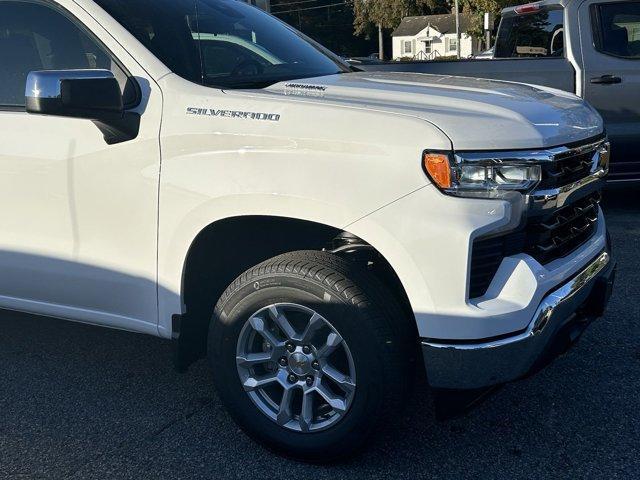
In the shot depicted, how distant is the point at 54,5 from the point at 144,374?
5.80 feet

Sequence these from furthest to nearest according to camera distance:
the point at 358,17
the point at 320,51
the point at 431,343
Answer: the point at 358,17 → the point at 320,51 → the point at 431,343

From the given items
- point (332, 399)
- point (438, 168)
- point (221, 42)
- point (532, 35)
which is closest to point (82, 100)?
point (221, 42)

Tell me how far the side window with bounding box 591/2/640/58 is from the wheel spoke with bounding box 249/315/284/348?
15.3 feet

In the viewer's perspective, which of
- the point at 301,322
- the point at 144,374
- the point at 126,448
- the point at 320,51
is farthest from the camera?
the point at 320,51

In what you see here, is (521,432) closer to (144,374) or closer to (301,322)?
(301,322)

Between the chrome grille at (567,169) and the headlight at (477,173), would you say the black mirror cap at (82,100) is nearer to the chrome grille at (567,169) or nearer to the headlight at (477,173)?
the headlight at (477,173)

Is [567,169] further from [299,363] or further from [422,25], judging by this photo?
[422,25]

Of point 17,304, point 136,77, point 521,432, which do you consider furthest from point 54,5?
point 521,432

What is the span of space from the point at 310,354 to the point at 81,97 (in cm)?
127

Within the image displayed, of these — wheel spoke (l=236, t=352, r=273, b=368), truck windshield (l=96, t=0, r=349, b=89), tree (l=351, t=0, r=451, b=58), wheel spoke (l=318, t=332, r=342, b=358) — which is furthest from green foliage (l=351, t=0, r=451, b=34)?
wheel spoke (l=318, t=332, r=342, b=358)

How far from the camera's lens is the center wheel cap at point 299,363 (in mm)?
2822

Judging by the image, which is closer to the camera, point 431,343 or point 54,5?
point 431,343

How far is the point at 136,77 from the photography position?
9.62 ft

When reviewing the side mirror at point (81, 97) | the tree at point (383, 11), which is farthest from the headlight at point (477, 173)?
A: the tree at point (383, 11)
